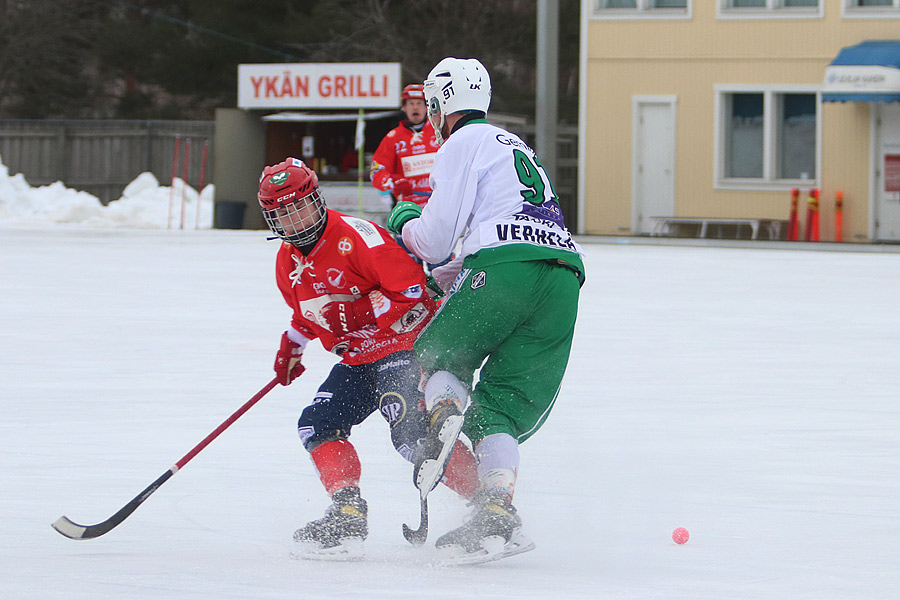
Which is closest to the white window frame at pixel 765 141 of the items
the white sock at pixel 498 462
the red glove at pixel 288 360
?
the red glove at pixel 288 360

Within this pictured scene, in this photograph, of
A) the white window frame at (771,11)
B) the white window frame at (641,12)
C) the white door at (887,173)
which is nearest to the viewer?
the white door at (887,173)

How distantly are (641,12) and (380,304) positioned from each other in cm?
2179

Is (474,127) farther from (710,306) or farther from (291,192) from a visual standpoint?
(710,306)

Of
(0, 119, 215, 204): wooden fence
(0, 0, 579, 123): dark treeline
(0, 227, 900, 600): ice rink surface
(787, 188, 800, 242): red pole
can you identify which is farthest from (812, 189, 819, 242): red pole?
(0, 0, 579, 123): dark treeline

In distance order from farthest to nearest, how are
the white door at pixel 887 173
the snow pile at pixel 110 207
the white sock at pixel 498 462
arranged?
the snow pile at pixel 110 207 → the white door at pixel 887 173 → the white sock at pixel 498 462

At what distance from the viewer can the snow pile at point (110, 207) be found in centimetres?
2602

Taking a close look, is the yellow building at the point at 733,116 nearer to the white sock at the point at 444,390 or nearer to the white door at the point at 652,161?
the white door at the point at 652,161

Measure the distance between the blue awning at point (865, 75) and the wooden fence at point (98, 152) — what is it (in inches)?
533

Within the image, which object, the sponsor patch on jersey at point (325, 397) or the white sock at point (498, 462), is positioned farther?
the sponsor patch on jersey at point (325, 397)

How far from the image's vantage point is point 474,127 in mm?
4223

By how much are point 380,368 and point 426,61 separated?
115ft

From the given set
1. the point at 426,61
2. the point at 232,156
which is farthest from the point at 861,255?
the point at 426,61

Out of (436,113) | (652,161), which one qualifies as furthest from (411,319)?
(652,161)

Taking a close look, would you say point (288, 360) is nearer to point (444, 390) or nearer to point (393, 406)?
point (393, 406)
